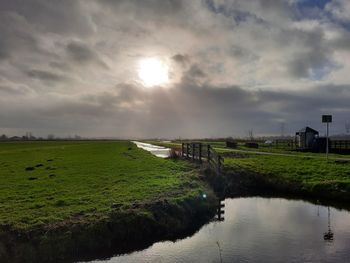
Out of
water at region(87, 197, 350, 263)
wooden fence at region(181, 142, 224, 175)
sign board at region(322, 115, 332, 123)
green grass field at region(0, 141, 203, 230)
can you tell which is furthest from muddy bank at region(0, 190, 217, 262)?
sign board at region(322, 115, 332, 123)

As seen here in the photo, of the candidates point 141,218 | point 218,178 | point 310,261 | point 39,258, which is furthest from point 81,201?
point 218,178

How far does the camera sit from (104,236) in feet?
56.1

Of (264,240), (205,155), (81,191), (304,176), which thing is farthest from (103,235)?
(304,176)

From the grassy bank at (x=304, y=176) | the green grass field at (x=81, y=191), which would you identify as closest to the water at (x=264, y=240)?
the green grass field at (x=81, y=191)

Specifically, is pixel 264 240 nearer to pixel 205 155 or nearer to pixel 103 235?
pixel 103 235

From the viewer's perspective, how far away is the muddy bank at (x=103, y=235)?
50.6 ft

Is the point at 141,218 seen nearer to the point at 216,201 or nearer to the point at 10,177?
the point at 216,201

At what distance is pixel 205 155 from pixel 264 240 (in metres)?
20.2

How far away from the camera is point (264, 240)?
17.8 metres

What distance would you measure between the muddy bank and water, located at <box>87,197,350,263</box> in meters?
0.90

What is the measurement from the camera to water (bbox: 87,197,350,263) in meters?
15.6

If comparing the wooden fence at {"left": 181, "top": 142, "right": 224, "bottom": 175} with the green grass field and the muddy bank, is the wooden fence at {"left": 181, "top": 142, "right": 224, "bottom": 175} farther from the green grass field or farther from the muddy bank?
the muddy bank

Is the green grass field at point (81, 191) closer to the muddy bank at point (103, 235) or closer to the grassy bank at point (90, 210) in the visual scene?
the grassy bank at point (90, 210)

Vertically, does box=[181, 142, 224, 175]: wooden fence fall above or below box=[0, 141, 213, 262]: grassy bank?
above
